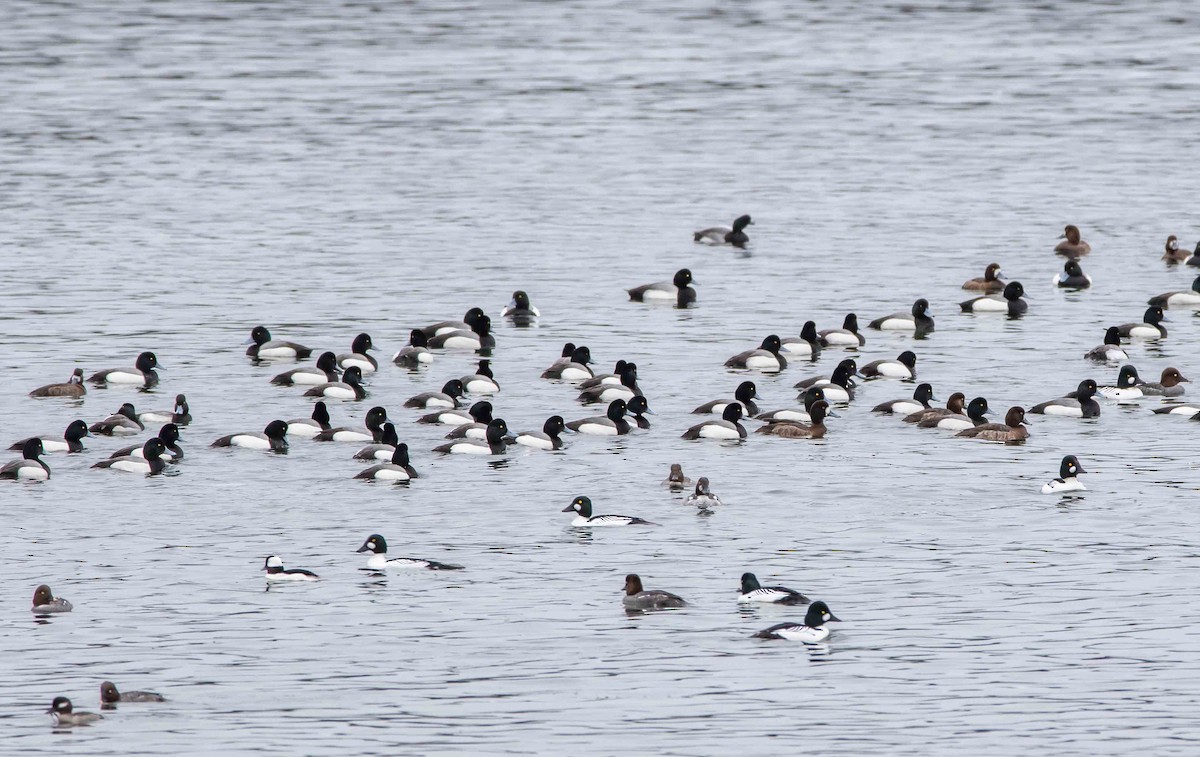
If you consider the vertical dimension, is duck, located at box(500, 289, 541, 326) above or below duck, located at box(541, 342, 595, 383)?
above

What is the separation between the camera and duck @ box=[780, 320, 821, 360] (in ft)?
132

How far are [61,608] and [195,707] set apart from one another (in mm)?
3677

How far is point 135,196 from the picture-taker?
61594 millimetres

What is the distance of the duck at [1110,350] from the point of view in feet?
130

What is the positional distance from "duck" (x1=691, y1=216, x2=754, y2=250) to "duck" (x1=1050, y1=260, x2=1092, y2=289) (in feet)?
28.5

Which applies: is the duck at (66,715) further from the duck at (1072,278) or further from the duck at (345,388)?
the duck at (1072,278)

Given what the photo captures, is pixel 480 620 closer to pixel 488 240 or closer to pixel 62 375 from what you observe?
pixel 62 375

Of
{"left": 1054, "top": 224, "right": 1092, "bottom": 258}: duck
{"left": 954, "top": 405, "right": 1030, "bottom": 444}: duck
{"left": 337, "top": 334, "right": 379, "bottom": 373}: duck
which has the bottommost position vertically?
{"left": 954, "top": 405, "right": 1030, "bottom": 444}: duck

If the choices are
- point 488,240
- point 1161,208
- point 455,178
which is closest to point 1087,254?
point 1161,208

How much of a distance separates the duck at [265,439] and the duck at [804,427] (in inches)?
311

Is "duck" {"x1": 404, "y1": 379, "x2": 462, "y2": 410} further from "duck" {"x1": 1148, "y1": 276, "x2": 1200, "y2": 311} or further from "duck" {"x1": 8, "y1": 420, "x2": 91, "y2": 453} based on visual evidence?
"duck" {"x1": 1148, "y1": 276, "x2": 1200, "y2": 311}

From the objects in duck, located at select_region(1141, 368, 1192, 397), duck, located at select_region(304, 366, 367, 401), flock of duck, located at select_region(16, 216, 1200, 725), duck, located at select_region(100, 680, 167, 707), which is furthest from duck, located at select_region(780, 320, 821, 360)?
duck, located at select_region(100, 680, 167, 707)

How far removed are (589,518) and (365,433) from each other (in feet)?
22.2

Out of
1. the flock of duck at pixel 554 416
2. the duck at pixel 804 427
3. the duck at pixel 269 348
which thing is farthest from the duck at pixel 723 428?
the duck at pixel 269 348
